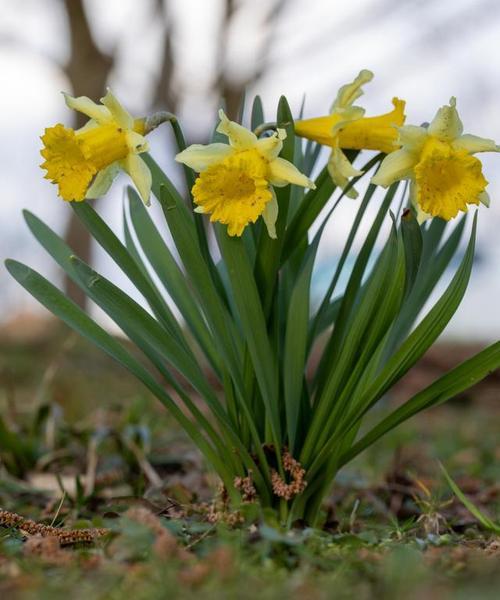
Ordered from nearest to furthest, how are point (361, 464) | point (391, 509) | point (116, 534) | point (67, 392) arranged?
1. point (116, 534)
2. point (391, 509)
3. point (361, 464)
4. point (67, 392)

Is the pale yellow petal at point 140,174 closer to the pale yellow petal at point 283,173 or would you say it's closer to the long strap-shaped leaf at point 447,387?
the pale yellow petal at point 283,173

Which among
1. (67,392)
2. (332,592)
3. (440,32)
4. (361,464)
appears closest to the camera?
(332,592)

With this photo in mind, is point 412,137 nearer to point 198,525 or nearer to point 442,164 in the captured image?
point 442,164

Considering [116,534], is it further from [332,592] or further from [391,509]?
[391,509]

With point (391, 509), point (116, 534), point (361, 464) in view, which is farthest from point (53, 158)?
point (361, 464)

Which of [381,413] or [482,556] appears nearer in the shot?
[482,556]

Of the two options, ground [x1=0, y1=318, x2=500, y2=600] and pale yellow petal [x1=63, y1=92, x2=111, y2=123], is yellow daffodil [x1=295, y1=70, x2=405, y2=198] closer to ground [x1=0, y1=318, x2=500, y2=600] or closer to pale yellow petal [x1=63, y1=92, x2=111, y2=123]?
pale yellow petal [x1=63, y1=92, x2=111, y2=123]

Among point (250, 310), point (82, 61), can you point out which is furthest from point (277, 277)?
point (82, 61)

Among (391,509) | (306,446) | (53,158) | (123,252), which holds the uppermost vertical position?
(53,158)
